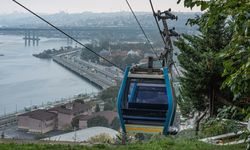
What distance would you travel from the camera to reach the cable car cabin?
4887 mm

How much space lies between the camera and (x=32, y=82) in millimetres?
41156

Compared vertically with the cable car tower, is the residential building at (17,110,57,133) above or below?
below

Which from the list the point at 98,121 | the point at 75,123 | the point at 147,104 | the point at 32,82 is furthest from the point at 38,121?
the point at 32,82

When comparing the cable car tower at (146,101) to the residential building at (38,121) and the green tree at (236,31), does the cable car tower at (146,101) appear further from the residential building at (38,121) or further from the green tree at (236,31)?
the residential building at (38,121)

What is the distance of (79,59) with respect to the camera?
182 ft

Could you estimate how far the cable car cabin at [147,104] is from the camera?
16.0 ft

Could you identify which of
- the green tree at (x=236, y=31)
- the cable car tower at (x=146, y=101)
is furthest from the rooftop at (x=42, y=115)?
the green tree at (x=236, y=31)

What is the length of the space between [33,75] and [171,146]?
42147mm

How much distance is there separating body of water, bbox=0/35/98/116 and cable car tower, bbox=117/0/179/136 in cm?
2621

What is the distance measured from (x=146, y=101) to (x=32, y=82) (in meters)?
37.1

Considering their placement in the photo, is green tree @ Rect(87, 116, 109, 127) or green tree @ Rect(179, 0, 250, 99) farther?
green tree @ Rect(87, 116, 109, 127)

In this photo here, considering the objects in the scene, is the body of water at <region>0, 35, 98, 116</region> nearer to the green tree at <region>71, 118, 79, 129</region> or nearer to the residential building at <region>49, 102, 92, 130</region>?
the residential building at <region>49, 102, 92, 130</region>

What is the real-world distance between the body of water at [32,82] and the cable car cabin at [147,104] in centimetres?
2628

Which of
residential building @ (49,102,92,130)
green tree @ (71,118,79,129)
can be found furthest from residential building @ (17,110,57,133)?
green tree @ (71,118,79,129)
